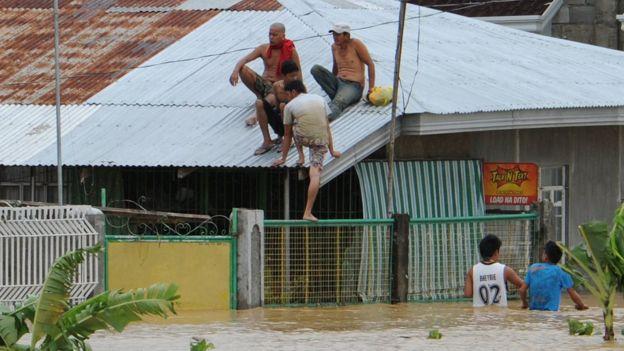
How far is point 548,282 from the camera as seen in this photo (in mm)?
16953

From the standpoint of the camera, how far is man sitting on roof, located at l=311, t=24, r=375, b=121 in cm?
2019

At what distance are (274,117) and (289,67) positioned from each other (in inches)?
28.5

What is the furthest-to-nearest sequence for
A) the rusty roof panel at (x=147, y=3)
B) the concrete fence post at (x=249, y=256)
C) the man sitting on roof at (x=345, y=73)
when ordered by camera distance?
the rusty roof panel at (x=147, y=3)
the man sitting on roof at (x=345, y=73)
the concrete fence post at (x=249, y=256)

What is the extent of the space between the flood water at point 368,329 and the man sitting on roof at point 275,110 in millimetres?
2333

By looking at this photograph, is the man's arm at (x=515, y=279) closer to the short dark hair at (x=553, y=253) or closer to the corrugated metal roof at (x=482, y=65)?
the short dark hair at (x=553, y=253)

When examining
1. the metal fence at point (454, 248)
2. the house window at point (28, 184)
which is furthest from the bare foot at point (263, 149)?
the house window at point (28, 184)

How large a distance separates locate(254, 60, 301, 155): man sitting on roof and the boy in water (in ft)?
12.1

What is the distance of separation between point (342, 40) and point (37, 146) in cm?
429

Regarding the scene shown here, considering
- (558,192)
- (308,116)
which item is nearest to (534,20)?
(558,192)

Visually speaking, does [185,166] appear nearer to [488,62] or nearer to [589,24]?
[488,62]

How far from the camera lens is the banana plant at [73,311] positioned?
12.3 metres

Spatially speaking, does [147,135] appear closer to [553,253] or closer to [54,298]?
[553,253]

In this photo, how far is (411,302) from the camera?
19.4 metres

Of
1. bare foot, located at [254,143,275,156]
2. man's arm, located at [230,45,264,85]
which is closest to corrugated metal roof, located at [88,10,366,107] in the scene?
man's arm, located at [230,45,264,85]
